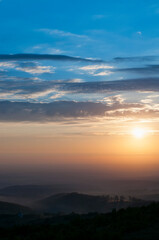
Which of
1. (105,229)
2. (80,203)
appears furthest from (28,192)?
(105,229)

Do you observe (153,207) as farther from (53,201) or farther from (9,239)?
(53,201)

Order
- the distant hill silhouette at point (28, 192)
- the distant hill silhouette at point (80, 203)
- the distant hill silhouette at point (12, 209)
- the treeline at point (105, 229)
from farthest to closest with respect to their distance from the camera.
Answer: the distant hill silhouette at point (28, 192) < the distant hill silhouette at point (80, 203) < the distant hill silhouette at point (12, 209) < the treeline at point (105, 229)

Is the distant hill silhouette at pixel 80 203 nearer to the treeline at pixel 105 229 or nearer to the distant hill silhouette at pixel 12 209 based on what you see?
the distant hill silhouette at pixel 12 209

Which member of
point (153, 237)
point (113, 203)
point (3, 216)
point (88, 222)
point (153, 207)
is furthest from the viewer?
point (113, 203)

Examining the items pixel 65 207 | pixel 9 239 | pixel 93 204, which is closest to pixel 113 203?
pixel 93 204

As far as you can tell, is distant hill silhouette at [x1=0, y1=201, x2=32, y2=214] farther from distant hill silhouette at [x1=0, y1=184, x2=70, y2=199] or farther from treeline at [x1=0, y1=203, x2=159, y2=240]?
distant hill silhouette at [x1=0, y1=184, x2=70, y2=199]

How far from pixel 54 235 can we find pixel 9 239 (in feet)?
8.86

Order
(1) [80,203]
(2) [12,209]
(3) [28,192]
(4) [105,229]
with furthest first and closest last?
(3) [28,192] < (1) [80,203] < (2) [12,209] < (4) [105,229]

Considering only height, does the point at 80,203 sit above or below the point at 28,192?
below

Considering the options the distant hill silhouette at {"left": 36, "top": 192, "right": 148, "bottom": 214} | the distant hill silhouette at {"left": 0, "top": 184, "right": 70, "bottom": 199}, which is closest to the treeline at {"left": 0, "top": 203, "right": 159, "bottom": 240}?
the distant hill silhouette at {"left": 36, "top": 192, "right": 148, "bottom": 214}

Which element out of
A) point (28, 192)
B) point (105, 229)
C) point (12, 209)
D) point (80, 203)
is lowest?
point (105, 229)

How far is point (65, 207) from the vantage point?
51.2 meters

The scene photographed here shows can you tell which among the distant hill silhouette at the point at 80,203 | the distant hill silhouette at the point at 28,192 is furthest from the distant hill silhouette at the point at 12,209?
the distant hill silhouette at the point at 28,192

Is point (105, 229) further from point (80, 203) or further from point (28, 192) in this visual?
point (28, 192)
